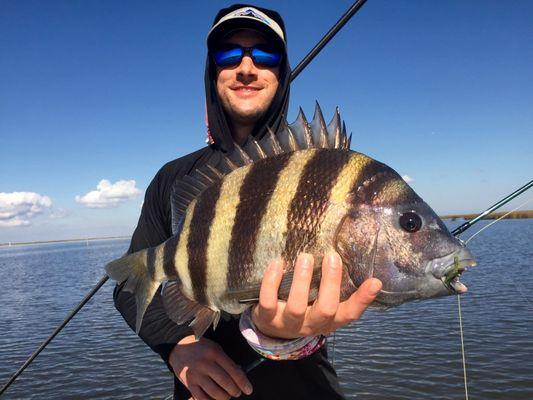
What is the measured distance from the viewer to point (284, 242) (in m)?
1.73

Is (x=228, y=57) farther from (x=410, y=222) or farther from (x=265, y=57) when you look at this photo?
(x=410, y=222)

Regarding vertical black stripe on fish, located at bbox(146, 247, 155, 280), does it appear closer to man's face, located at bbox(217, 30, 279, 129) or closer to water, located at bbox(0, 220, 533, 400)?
man's face, located at bbox(217, 30, 279, 129)

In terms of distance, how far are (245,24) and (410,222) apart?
178 cm

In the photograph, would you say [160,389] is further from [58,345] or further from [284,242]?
[284,242]

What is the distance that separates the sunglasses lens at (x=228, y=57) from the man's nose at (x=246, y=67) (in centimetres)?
4

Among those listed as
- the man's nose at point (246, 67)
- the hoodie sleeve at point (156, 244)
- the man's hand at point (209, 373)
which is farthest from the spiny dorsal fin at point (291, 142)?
the man's nose at point (246, 67)

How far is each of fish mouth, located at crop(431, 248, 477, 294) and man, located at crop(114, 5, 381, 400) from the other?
283 mm

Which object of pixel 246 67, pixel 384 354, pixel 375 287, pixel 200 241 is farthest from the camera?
pixel 384 354

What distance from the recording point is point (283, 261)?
5.58ft

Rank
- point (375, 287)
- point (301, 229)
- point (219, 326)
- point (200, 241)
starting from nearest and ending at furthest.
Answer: point (375, 287) < point (301, 229) < point (200, 241) < point (219, 326)

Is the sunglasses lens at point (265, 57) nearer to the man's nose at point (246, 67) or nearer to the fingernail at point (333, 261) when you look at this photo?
the man's nose at point (246, 67)

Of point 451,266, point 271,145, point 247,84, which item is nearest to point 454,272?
point 451,266

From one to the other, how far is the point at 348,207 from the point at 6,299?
28.7 meters

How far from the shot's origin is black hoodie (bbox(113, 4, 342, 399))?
2.39 metres
